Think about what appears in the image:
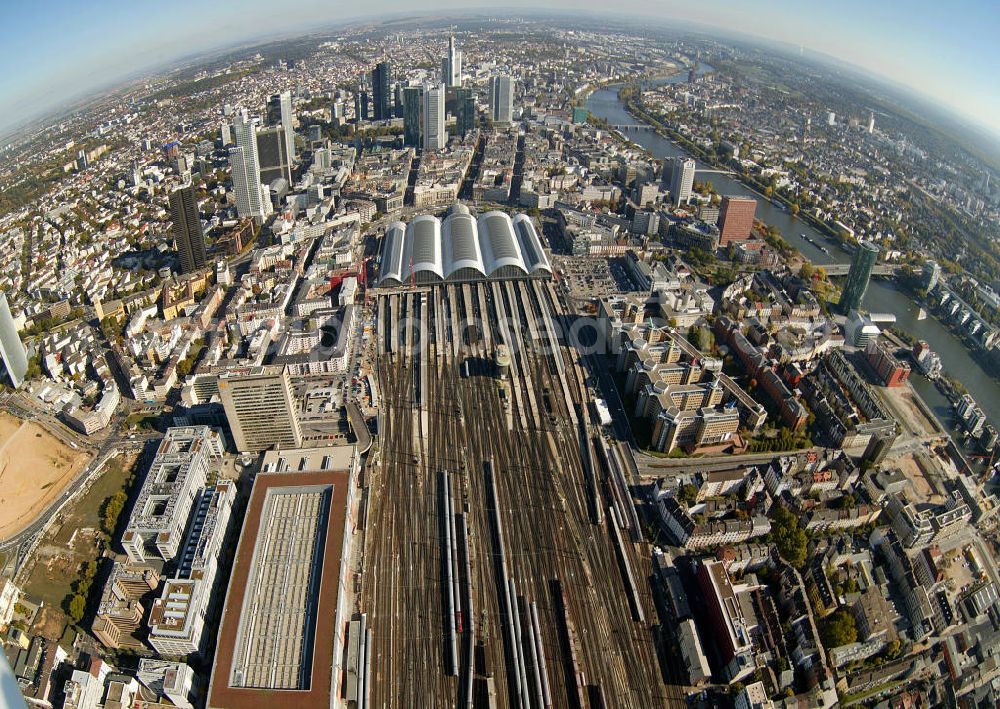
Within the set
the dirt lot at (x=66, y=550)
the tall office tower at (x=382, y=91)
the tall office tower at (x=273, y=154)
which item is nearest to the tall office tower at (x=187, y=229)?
the tall office tower at (x=273, y=154)

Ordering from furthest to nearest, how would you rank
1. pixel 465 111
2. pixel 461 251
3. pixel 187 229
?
pixel 465 111
pixel 461 251
pixel 187 229

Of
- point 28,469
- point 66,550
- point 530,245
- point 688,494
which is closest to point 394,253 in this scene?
point 530,245

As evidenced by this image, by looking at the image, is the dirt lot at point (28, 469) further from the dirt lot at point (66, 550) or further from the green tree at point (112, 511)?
the green tree at point (112, 511)

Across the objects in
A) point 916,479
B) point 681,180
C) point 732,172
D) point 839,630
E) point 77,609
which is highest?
point 681,180

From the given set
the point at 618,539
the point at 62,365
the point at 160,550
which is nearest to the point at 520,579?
the point at 618,539

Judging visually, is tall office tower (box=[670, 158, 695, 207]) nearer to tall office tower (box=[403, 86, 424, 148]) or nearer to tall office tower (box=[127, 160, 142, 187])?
tall office tower (box=[403, 86, 424, 148])

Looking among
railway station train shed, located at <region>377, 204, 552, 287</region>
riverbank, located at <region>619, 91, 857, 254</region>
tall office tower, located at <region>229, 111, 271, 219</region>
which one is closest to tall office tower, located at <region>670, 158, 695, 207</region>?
riverbank, located at <region>619, 91, 857, 254</region>

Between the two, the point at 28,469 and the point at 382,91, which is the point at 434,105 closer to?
the point at 382,91
